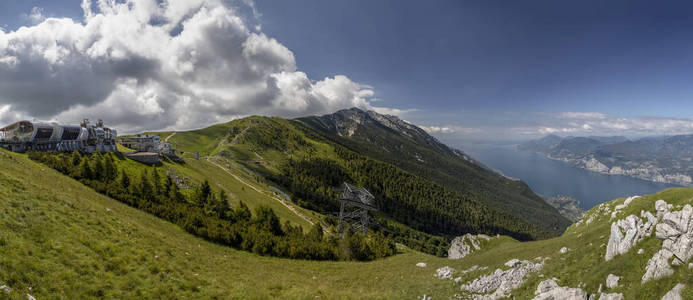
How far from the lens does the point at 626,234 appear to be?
1631 centimetres

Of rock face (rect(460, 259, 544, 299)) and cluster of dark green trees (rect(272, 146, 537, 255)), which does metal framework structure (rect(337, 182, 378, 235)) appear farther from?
cluster of dark green trees (rect(272, 146, 537, 255))

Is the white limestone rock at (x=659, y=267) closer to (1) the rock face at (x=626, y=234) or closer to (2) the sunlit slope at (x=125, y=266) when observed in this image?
(1) the rock face at (x=626, y=234)

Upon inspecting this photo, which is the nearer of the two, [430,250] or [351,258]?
[351,258]

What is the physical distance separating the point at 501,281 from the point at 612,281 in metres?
6.71

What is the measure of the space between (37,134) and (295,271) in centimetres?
6447

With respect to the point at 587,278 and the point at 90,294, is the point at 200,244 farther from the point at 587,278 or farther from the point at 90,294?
the point at 587,278

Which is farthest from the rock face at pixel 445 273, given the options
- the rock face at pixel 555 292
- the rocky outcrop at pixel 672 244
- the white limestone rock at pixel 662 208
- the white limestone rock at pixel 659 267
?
the white limestone rock at pixel 662 208

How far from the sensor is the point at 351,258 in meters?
36.5

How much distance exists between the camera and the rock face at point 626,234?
52.2ft

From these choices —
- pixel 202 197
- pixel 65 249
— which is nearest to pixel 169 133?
pixel 202 197

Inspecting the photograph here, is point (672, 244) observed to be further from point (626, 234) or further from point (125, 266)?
point (125, 266)

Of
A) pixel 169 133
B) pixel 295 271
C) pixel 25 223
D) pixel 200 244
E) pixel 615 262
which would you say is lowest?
pixel 295 271

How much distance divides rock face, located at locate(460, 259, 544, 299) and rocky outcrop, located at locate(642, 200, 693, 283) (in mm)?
6675

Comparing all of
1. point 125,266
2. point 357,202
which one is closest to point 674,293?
point 125,266
